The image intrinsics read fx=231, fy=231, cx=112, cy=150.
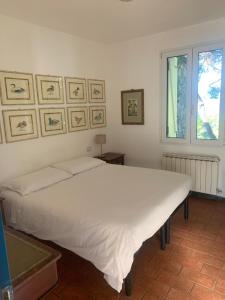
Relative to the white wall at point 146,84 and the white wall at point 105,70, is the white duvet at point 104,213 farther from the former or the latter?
the white wall at point 146,84

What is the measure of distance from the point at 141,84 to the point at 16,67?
1974 mm

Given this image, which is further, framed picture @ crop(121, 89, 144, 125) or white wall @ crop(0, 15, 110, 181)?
framed picture @ crop(121, 89, 144, 125)

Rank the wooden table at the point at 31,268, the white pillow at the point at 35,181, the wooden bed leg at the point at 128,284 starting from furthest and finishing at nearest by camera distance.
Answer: the white pillow at the point at 35,181, the wooden bed leg at the point at 128,284, the wooden table at the point at 31,268

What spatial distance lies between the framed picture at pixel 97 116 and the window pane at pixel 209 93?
162cm

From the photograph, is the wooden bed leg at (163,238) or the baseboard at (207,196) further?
the baseboard at (207,196)

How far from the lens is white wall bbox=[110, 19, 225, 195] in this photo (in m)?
3.35

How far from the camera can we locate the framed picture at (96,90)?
3861 millimetres

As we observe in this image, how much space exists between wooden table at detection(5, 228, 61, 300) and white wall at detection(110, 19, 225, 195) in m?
2.93

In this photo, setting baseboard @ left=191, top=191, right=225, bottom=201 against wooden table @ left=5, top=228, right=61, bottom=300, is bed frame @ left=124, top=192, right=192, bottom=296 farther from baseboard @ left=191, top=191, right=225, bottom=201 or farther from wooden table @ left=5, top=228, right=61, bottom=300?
wooden table @ left=5, top=228, right=61, bottom=300

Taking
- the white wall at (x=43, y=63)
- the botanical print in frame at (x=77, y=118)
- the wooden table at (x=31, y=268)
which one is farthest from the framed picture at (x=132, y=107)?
the wooden table at (x=31, y=268)

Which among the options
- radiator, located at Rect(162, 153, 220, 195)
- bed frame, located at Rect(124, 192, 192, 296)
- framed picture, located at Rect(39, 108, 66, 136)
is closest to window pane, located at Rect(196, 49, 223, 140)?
radiator, located at Rect(162, 153, 220, 195)

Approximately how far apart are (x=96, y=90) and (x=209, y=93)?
180cm

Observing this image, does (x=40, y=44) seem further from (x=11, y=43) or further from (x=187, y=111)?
(x=187, y=111)

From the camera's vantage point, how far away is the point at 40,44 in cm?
303
